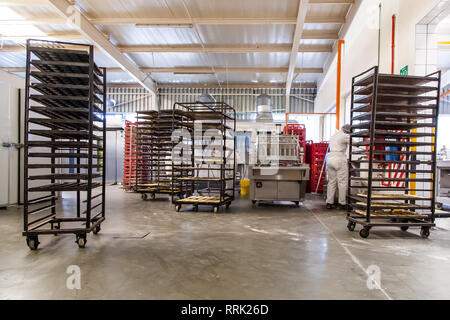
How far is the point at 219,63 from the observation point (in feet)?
39.2

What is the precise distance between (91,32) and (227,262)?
336 inches

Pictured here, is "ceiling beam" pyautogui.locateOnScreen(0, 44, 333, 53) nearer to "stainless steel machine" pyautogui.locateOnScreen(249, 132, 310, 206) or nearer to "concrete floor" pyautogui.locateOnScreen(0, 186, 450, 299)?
"stainless steel machine" pyautogui.locateOnScreen(249, 132, 310, 206)

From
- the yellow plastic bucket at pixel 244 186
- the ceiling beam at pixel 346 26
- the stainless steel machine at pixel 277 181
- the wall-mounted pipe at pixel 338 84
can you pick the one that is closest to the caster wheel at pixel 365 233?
the stainless steel machine at pixel 277 181

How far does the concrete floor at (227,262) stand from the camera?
212cm

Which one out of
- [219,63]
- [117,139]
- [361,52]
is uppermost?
[219,63]

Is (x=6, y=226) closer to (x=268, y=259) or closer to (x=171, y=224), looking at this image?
(x=171, y=224)

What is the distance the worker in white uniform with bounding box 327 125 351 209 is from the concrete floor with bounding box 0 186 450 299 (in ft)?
6.11

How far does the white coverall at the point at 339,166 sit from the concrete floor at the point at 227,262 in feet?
6.10

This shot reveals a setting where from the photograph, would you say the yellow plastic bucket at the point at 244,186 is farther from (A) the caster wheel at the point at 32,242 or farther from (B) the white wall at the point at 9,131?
(A) the caster wheel at the point at 32,242

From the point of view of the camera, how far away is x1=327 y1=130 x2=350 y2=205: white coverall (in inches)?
241

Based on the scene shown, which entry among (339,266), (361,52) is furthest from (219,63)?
(339,266)

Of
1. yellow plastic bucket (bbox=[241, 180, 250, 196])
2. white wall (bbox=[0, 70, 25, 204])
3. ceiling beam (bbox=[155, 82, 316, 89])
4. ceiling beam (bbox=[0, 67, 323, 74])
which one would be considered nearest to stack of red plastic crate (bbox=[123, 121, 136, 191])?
white wall (bbox=[0, 70, 25, 204])

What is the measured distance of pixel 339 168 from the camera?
6.18 meters
